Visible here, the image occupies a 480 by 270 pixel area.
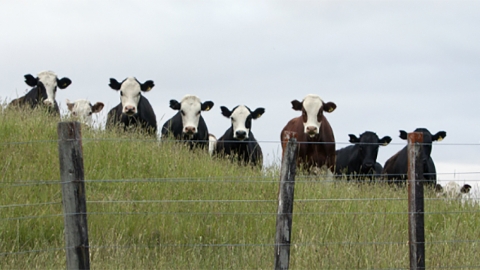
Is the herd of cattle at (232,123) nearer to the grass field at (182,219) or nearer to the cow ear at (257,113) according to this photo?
the cow ear at (257,113)

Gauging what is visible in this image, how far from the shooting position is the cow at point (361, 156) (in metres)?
19.5

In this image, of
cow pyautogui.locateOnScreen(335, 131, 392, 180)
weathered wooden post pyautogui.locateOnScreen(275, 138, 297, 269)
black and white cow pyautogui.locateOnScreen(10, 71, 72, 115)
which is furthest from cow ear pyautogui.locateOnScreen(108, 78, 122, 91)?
weathered wooden post pyautogui.locateOnScreen(275, 138, 297, 269)

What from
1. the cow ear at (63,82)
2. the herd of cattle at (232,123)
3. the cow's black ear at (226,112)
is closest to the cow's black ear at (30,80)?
the herd of cattle at (232,123)

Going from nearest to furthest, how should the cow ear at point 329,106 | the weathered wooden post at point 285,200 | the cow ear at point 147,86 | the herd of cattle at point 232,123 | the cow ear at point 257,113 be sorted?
the weathered wooden post at point 285,200, the herd of cattle at point 232,123, the cow ear at point 329,106, the cow ear at point 147,86, the cow ear at point 257,113

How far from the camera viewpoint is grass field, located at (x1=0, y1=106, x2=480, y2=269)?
8.09 metres

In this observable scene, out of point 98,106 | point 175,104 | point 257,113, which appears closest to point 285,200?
point 175,104

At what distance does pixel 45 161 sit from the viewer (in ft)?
36.9

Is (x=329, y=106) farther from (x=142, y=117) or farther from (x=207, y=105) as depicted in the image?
(x=142, y=117)

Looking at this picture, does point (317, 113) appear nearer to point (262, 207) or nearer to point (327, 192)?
point (327, 192)

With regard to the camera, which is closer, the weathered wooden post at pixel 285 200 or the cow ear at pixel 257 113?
the weathered wooden post at pixel 285 200

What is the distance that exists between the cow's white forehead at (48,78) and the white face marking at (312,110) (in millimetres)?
6387

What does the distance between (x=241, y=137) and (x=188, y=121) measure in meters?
1.40

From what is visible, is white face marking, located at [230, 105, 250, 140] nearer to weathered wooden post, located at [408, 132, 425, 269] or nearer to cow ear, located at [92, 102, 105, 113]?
cow ear, located at [92, 102, 105, 113]

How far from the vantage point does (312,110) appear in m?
17.3
